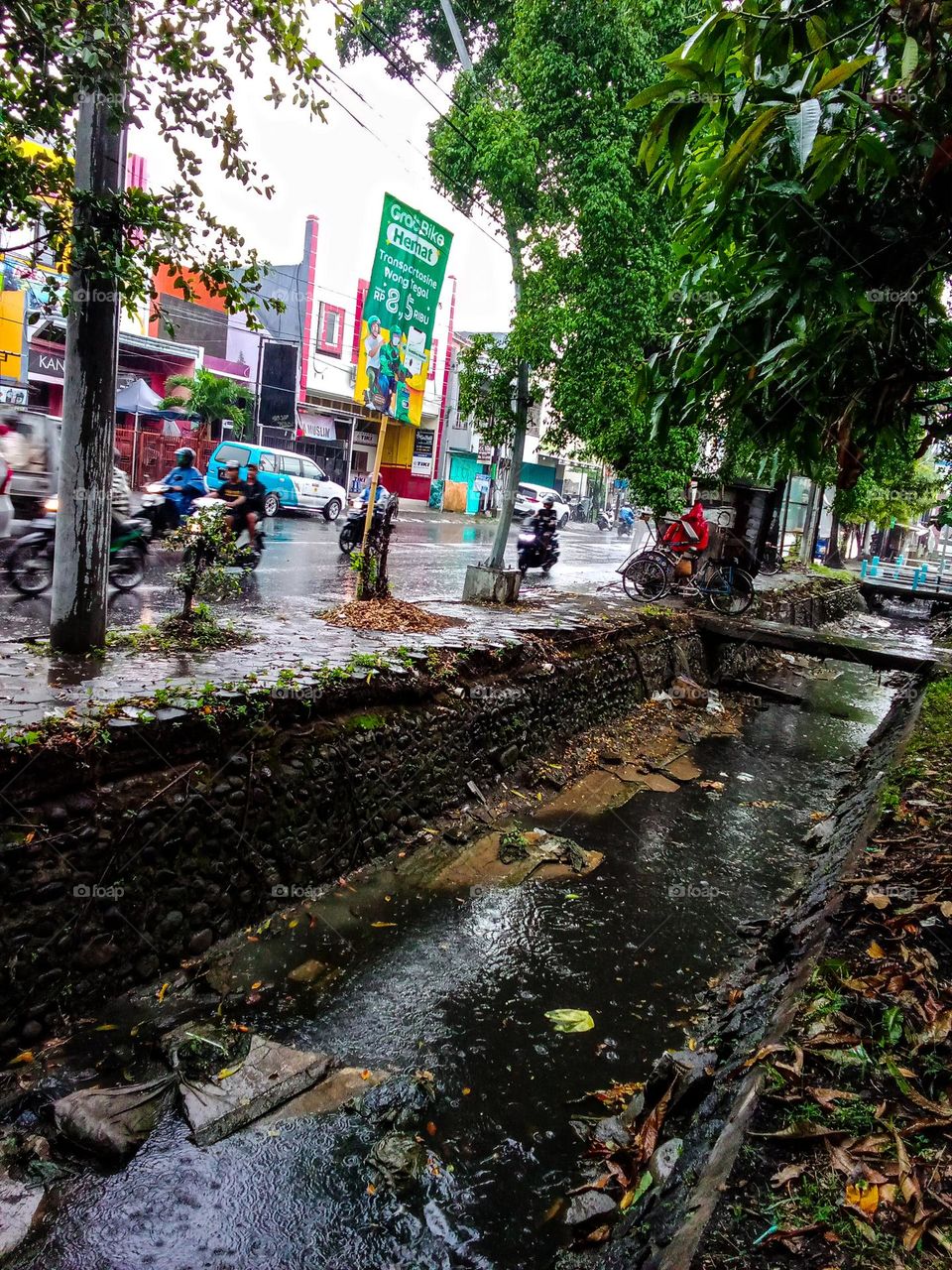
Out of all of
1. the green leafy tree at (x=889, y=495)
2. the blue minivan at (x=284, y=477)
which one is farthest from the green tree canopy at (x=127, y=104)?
the green leafy tree at (x=889, y=495)

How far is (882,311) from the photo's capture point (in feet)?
9.59

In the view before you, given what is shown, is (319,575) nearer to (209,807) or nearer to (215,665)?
(215,665)

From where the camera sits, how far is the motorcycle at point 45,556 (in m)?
7.93

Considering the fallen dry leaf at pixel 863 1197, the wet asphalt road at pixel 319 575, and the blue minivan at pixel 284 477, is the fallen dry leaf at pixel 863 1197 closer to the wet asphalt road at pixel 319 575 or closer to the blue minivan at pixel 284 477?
the wet asphalt road at pixel 319 575

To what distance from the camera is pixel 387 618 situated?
806 centimetres

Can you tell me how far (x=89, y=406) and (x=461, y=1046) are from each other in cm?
427

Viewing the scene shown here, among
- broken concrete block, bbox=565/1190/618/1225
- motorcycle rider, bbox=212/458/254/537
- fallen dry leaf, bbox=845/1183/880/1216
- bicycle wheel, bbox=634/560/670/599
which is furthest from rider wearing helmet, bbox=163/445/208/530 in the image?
fallen dry leaf, bbox=845/1183/880/1216

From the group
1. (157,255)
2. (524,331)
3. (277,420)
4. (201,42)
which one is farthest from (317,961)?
(277,420)

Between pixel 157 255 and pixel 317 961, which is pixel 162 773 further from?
pixel 157 255

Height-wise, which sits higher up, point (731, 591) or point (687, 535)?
point (687, 535)

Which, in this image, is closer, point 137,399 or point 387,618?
point 387,618

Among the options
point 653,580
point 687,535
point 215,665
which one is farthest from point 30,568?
point 687,535

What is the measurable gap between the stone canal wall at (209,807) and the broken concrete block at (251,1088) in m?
0.77

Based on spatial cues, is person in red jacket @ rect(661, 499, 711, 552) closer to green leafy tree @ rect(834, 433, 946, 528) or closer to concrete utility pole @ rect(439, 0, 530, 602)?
concrete utility pole @ rect(439, 0, 530, 602)
